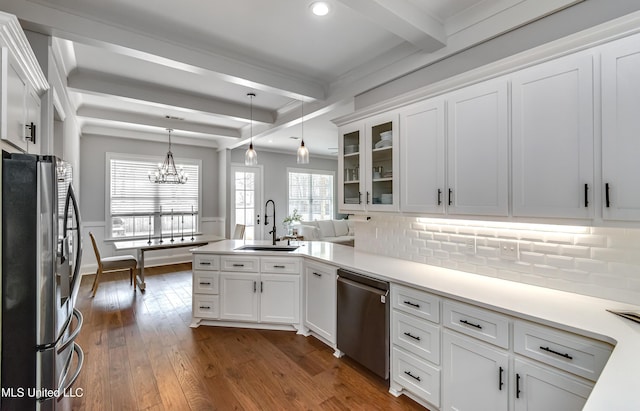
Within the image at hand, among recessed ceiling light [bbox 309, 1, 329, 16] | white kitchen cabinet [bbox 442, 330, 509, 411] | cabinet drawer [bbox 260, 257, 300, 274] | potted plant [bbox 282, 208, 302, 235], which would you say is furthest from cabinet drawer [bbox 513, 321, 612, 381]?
potted plant [bbox 282, 208, 302, 235]

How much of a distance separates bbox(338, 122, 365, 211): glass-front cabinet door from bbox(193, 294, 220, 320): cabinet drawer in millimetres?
1826

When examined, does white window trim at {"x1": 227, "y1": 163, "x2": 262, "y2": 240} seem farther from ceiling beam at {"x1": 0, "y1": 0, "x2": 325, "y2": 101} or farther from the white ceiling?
ceiling beam at {"x1": 0, "y1": 0, "x2": 325, "y2": 101}

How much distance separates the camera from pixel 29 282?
1.52 m

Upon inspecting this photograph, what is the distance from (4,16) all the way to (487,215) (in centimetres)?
297

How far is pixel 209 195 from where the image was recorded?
7.43 metres

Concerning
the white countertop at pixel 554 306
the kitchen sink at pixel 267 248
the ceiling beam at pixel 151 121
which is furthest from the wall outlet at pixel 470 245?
the ceiling beam at pixel 151 121

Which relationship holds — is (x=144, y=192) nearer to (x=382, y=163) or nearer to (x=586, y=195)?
(x=382, y=163)

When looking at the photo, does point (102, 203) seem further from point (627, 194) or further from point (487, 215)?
point (627, 194)

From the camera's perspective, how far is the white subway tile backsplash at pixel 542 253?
67.4 inches

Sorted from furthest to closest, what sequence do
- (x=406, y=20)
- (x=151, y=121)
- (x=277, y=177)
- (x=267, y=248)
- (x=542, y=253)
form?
(x=277, y=177), (x=151, y=121), (x=267, y=248), (x=406, y=20), (x=542, y=253)

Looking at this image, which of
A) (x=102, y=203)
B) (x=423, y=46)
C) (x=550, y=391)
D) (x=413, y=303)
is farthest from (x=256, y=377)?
(x=102, y=203)

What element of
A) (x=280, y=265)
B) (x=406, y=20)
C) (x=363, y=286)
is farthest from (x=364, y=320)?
(x=406, y=20)

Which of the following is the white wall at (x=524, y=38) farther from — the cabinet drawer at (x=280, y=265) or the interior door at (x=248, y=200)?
the interior door at (x=248, y=200)

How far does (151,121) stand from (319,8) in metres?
4.33
